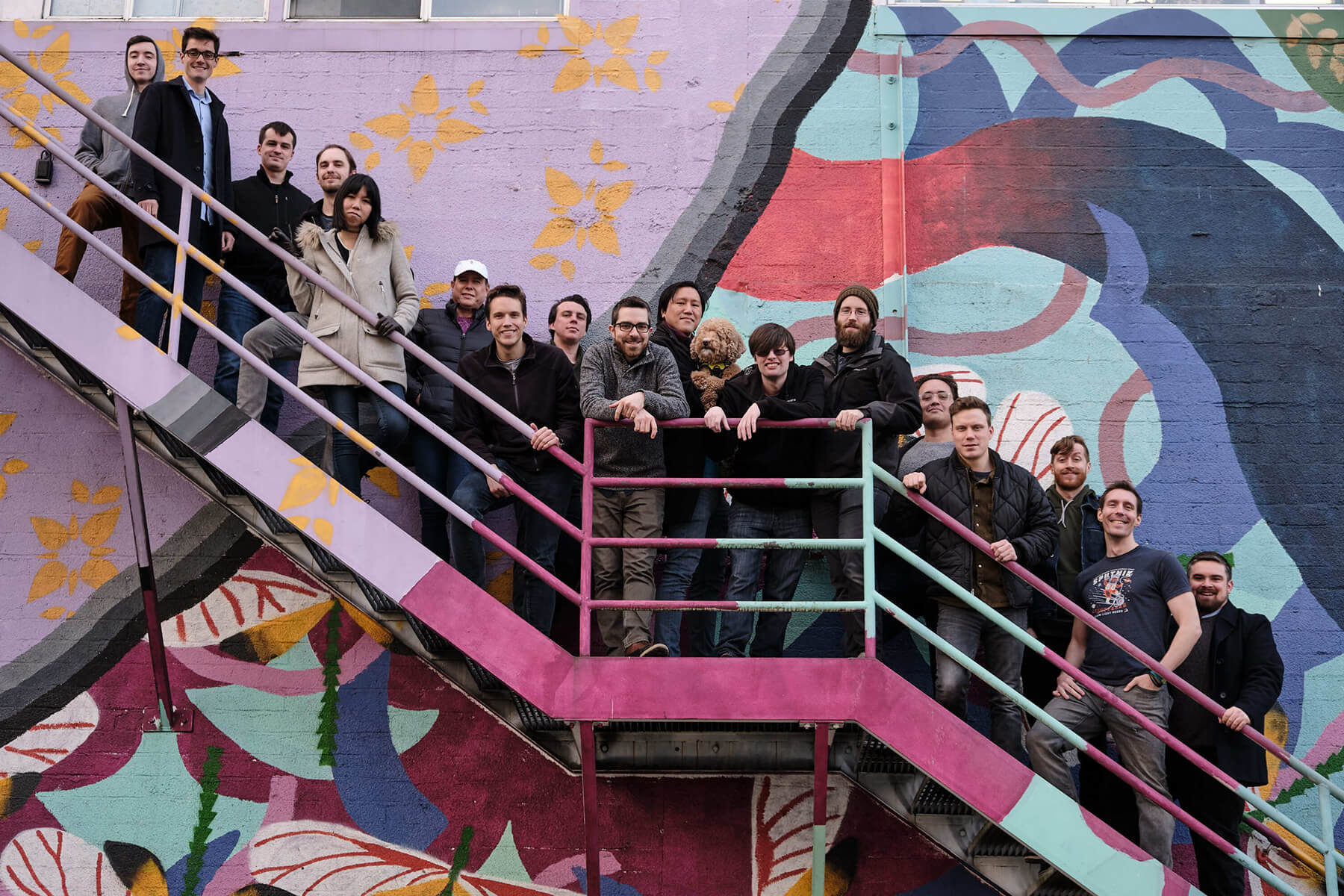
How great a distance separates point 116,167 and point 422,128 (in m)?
1.74

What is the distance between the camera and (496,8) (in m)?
8.09

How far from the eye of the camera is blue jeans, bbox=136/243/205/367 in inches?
272

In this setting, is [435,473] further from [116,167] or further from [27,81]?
[27,81]

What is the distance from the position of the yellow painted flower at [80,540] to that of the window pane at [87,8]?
301 cm

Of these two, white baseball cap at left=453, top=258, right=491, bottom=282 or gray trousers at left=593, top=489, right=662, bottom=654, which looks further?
white baseball cap at left=453, top=258, right=491, bottom=282

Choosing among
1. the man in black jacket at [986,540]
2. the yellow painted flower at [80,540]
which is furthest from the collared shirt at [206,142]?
the man in black jacket at [986,540]

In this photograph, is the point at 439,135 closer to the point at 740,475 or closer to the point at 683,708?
the point at 740,475

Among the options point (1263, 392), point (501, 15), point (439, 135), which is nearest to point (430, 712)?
point (439, 135)

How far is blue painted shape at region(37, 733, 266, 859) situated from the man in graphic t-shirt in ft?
13.5

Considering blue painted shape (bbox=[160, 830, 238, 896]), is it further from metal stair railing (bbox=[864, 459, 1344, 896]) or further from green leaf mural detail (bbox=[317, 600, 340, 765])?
metal stair railing (bbox=[864, 459, 1344, 896])

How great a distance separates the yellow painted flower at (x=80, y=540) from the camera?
7.26m

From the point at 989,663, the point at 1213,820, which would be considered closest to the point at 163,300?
the point at 989,663

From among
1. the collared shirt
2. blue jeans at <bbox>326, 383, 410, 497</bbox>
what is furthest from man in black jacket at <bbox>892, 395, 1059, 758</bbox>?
the collared shirt

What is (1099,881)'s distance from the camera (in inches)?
217
